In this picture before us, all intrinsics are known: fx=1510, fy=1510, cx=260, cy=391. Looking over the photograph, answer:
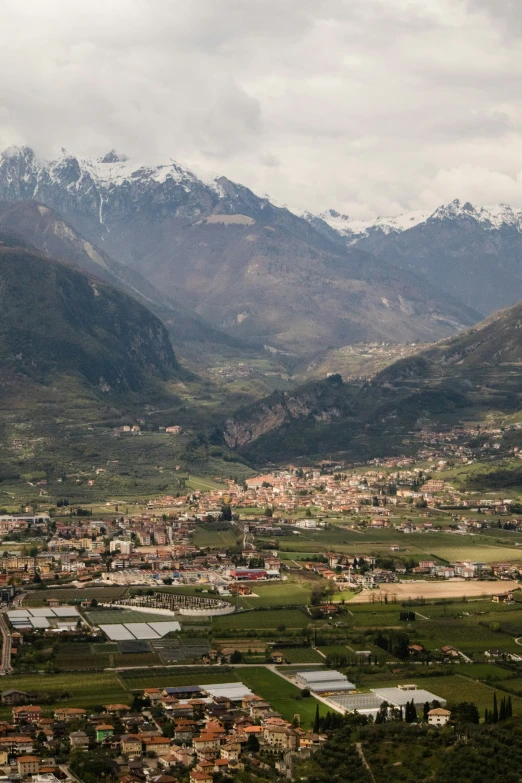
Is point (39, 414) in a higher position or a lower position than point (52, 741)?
higher

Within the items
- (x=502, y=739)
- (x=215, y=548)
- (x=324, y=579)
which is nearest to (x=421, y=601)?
(x=324, y=579)

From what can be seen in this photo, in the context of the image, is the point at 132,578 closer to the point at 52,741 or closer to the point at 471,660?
the point at 471,660

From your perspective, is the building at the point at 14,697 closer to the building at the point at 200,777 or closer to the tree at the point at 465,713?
the building at the point at 200,777

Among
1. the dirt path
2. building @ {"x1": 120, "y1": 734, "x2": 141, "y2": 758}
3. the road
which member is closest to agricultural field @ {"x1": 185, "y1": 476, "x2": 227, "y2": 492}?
the road

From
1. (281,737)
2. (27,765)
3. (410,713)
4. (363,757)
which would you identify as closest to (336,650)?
(410,713)

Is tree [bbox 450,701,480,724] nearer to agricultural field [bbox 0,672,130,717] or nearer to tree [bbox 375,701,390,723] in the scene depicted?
tree [bbox 375,701,390,723]

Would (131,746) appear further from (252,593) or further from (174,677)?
(252,593)
